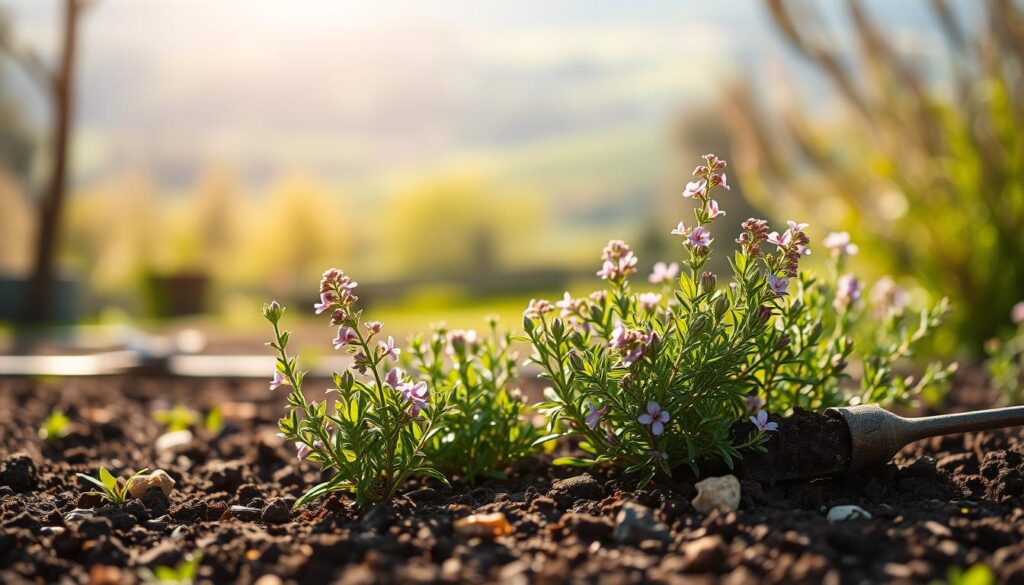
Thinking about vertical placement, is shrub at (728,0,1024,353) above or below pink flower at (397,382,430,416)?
above

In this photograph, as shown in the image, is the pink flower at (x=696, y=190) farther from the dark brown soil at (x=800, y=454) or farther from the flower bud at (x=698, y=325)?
the dark brown soil at (x=800, y=454)

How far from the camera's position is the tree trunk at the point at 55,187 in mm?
12312

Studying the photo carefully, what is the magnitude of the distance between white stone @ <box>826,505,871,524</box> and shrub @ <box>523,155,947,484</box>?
26 centimetres

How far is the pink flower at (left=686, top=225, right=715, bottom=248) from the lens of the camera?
2.29 m

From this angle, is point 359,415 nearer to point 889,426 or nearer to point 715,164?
point 715,164

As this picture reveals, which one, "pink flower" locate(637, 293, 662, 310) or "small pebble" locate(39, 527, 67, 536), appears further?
"pink flower" locate(637, 293, 662, 310)

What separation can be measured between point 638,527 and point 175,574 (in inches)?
38.3

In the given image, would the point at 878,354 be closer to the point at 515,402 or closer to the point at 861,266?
the point at 515,402

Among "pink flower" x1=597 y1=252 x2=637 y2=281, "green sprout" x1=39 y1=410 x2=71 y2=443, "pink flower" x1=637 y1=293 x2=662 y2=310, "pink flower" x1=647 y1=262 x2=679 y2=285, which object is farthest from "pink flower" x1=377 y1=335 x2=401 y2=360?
"green sprout" x1=39 y1=410 x2=71 y2=443

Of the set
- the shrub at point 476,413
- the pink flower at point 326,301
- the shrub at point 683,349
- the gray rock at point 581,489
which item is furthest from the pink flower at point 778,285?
the pink flower at point 326,301

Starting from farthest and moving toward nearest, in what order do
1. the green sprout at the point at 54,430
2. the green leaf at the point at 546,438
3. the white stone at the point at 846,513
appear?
1. the green sprout at the point at 54,430
2. the green leaf at the point at 546,438
3. the white stone at the point at 846,513

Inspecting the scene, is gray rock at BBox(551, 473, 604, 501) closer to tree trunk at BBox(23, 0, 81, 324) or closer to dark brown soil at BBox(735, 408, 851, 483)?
dark brown soil at BBox(735, 408, 851, 483)

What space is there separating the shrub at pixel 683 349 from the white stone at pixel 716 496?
11 cm

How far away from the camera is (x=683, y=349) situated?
233 centimetres
